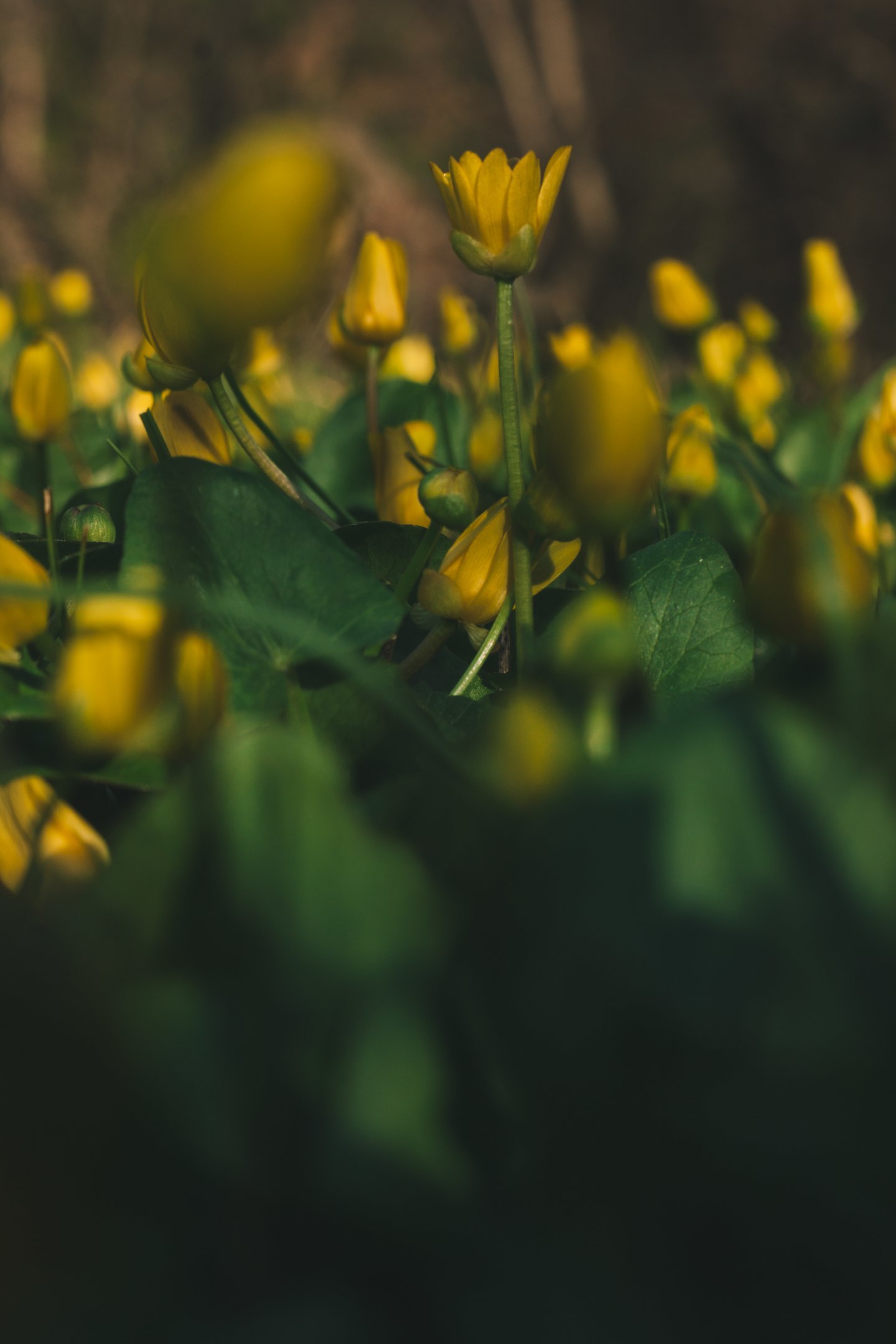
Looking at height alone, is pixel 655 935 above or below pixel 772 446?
above

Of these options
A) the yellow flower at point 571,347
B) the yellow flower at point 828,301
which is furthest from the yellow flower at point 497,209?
the yellow flower at point 828,301

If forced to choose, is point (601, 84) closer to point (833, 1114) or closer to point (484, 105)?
point (484, 105)

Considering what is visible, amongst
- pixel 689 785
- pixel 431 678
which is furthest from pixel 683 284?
pixel 689 785

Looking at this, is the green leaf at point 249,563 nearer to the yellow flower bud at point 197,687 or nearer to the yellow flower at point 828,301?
the yellow flower bud at point 197,687

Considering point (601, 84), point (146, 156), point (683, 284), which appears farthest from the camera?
point (146, 156)

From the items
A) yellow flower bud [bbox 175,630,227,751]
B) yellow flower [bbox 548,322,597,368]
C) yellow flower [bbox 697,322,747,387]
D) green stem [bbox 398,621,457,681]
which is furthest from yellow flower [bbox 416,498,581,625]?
yellow flower [bbox 697,322,747,387]

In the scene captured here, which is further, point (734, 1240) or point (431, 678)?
point (431, 678)

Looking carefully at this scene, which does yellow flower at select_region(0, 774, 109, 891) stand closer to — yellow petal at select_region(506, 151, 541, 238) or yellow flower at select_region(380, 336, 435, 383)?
yellow petal at select_region(506, 151, 541, 238)
